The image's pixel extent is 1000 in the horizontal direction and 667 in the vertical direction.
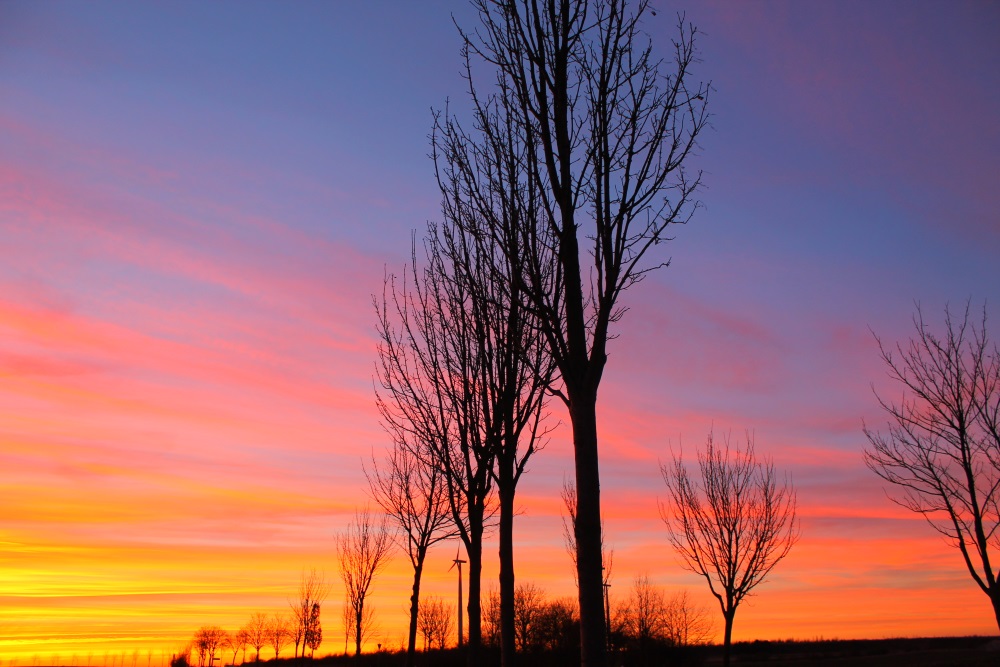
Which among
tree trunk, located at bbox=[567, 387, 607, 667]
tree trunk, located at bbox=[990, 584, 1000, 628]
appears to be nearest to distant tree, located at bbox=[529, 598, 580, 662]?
tree trunk, located at bbox=[990, 584, 1000, 628]

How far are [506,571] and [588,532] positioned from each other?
3.94m

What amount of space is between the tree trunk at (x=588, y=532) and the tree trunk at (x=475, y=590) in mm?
5324

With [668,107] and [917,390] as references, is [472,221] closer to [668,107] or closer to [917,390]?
[668,107]

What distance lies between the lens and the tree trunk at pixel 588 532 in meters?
5.97

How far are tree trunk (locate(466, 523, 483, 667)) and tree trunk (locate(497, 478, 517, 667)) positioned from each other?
123 centimetres

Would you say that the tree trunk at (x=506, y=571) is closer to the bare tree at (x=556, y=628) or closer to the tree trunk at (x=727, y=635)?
the tree trunk at (x=727, y=635)

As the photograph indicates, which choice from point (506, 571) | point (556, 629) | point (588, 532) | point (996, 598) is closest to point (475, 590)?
point (506, 571)

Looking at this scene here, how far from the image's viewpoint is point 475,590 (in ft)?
37.6

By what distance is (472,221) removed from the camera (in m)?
10.4

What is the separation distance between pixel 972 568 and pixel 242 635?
51950 mm

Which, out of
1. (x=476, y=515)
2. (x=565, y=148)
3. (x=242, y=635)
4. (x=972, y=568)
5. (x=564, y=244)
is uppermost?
(x=565, y=148)

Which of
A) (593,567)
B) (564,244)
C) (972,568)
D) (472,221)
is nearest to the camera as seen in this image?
(593,567)

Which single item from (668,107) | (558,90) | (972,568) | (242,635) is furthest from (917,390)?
(242,635)

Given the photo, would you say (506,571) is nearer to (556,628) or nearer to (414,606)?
(414,606)
